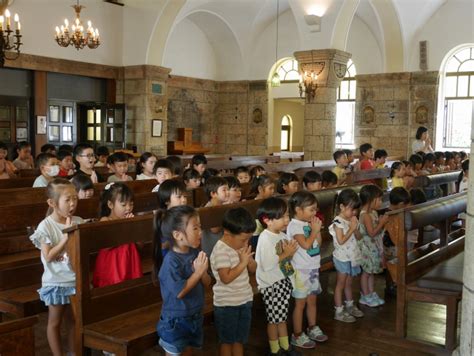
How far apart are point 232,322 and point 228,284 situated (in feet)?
0.79

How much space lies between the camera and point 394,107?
17.2 meters

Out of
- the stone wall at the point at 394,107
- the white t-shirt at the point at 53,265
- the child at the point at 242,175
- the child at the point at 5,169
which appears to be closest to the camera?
the white t-shirt at the point at 53,265

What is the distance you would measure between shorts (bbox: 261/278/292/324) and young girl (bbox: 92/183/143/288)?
88 cm

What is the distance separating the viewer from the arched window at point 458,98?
1659cm

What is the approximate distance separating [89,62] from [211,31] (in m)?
5.42

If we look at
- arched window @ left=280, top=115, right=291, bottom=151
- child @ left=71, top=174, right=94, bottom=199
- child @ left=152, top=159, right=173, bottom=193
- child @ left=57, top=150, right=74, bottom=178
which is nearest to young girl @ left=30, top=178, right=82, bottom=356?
child @ left=71, top=174, right=94, bottom=199

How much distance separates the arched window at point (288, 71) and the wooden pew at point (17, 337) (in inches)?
695

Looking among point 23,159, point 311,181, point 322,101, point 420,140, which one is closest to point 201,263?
point 311,181

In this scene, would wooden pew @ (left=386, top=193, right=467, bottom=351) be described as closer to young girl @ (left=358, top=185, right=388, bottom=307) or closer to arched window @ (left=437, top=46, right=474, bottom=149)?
young girl @ (left=358, top=185, right=388, bottom=307)

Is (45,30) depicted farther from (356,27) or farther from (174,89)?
(356,27)

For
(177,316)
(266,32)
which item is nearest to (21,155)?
(177,316)

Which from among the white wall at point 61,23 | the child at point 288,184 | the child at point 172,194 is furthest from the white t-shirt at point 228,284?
the white wall at point 61,23

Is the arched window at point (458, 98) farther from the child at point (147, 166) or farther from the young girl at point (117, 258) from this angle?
the young girl at point (117, 258)

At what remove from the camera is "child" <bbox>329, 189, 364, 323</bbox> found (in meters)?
4.36
